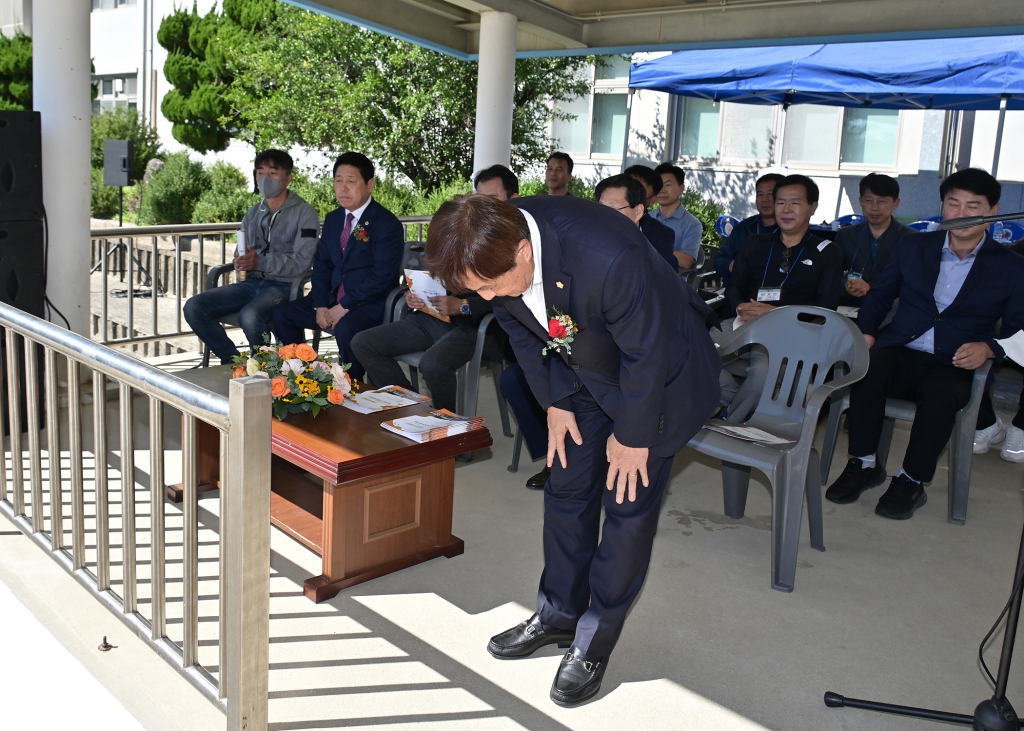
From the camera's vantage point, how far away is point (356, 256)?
498 centimetres

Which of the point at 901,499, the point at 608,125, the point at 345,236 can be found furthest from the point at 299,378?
the point at 608,125

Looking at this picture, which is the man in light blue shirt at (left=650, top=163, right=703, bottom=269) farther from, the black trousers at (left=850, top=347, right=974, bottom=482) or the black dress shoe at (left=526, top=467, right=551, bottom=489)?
the black dress shoe at (left=526, top=467, right=551, bottom=489)

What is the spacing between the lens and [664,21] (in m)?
7.36

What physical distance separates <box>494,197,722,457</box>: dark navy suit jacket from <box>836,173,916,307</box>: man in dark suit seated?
10.4 ft

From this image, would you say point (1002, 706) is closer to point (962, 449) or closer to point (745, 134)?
point (962, 449)

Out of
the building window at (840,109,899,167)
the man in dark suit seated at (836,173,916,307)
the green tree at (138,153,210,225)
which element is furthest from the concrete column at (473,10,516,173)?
the green tree at (138,153,210,225)

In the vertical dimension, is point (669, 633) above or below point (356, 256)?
below

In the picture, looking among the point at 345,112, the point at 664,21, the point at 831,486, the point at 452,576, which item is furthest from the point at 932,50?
the point at 345,112

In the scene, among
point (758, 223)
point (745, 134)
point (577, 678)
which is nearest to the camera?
point (577, 678)

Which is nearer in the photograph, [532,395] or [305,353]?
[305,353]

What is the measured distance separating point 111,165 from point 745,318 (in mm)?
7820

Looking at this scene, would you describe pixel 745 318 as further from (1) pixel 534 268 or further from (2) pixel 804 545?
(1) pixel 534 268

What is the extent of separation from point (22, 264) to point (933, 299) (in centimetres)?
421

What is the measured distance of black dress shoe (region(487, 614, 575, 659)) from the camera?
273 cm
